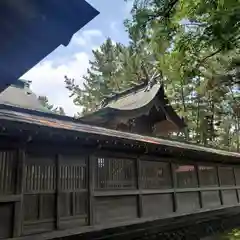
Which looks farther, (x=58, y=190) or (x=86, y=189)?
(x=86, y=189)

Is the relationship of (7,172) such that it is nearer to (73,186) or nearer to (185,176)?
(73,186)

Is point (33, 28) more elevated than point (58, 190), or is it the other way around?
point (33, 28)

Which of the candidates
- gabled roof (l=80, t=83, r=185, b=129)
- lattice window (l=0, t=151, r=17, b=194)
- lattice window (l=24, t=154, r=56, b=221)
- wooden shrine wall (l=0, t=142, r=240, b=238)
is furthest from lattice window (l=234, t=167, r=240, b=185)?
lattice window (l=0, t=151, r=17, b=194)

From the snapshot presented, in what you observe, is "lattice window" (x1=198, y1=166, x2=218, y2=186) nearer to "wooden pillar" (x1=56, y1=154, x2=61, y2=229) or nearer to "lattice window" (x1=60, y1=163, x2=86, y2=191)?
"lattice window" (x1=60, y1=163, x2=86, y2=191)

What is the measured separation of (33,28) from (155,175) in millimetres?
6134

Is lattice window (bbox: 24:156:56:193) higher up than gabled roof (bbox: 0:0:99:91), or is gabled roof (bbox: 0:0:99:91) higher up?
gabled roof (bbox: 0:0:99:91)

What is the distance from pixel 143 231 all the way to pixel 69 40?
6.02 metres

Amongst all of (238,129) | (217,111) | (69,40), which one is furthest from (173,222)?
(238,129)

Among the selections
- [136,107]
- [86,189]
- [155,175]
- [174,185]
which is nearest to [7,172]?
[86,189]

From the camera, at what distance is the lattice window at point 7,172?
4684mm

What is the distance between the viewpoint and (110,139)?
5762 millimetres

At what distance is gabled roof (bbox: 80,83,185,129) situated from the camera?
10.6m

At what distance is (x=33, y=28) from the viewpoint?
2312mm

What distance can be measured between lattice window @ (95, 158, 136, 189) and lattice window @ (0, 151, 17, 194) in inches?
75.9
